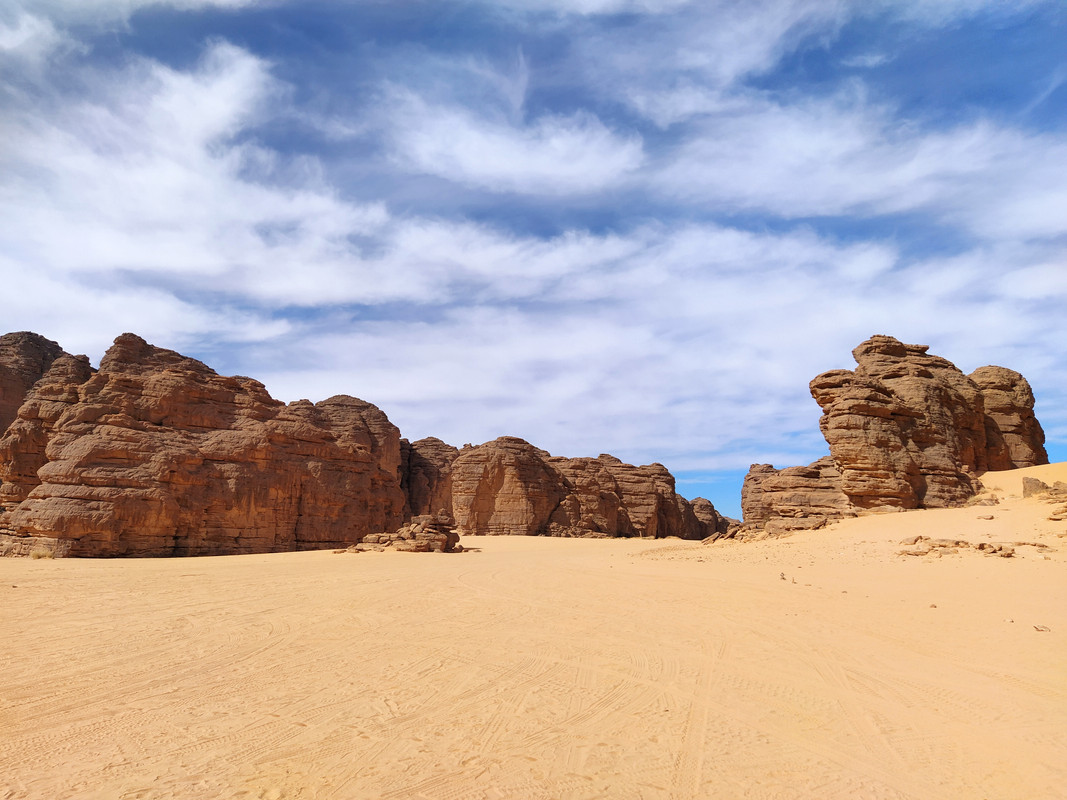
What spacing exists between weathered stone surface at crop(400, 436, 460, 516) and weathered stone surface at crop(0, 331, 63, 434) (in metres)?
27.7

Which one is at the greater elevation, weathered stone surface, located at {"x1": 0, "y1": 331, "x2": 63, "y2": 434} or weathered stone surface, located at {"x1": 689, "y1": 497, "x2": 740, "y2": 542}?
weathered stone surface, located at {"x1": 0, "y1": 331, "x2": 63, "y2": 434}

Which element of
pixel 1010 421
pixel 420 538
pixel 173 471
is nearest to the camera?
pixel 173 471

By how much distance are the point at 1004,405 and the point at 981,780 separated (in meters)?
30.7

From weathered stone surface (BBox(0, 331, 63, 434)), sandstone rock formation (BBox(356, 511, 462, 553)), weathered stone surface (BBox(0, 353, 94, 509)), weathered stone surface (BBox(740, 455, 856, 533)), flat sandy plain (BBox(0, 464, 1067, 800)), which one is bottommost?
flat sandy plain (BBox(0, 464, 1067, 800))

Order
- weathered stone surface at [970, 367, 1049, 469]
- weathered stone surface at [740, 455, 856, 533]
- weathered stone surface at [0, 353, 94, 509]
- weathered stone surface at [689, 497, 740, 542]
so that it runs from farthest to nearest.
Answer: weathered stone surface at [689, 497, 740, 542] < weathered stone surface at [970, 367, 1049, 469] < weathered stone surface at [0, 353, 94, 509] < weathered stone surface at [740, 455, 856, 533]

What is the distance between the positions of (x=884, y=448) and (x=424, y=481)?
1693 inches

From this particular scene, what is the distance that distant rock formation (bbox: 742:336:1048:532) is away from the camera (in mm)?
20609

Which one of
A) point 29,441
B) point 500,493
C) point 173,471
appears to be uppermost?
point 29,441

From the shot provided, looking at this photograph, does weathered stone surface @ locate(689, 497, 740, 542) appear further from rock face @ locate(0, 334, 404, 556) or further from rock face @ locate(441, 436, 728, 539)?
rock face @ locate(0, 334, 404, 556)

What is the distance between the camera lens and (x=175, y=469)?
2031 centimetres

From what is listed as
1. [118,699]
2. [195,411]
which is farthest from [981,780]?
[195,411]

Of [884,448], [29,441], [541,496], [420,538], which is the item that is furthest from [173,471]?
[541,496]

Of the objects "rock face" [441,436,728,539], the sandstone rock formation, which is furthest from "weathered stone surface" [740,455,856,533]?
"rock face" [441,436,728,539]

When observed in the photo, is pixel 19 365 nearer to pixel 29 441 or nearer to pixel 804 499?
pixel 29 441
